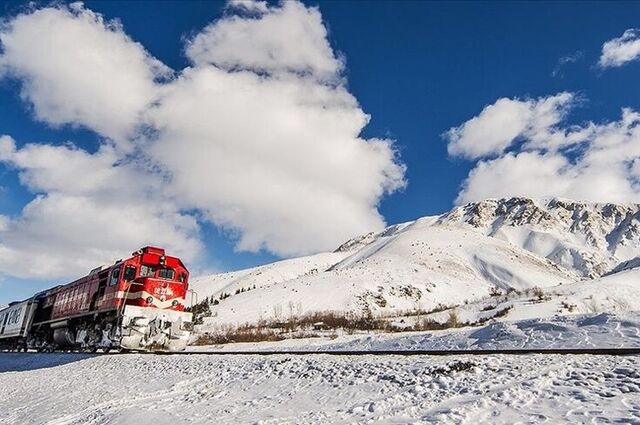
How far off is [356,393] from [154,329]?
1410 cm

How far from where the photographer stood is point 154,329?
19656mm

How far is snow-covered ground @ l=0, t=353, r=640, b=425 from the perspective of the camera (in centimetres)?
596

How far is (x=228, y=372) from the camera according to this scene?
36.5 feet

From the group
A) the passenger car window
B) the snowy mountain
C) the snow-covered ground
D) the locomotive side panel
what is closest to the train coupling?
the passenger car window

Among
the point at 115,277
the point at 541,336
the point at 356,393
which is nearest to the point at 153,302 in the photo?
the point at 115,277

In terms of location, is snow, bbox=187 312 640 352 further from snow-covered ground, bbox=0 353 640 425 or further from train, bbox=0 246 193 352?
train, bbox=0 246 193 352

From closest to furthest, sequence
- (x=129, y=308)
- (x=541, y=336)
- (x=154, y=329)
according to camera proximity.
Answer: (x=541, y=336) < (x=129, y=308) < (x=154, y=329)

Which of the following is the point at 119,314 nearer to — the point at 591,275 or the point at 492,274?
the point at 492,274

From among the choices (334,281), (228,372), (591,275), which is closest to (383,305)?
(334,281)

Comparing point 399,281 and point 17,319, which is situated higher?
point 399,281

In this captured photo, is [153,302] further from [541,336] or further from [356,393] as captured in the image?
[541,336]

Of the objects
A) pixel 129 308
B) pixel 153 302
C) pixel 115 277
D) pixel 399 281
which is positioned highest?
pixel 399 281

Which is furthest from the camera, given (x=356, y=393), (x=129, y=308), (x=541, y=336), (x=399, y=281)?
(x=399, y=281)

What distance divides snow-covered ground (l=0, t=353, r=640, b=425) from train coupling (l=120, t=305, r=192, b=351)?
5538 mm
